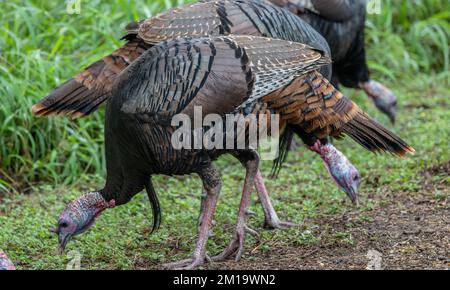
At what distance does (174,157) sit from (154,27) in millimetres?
983

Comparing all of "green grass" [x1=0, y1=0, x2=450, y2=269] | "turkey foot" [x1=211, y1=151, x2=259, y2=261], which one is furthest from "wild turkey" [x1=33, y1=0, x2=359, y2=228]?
"green grass" [x1=0, y1=0, x2=450, y2=269]

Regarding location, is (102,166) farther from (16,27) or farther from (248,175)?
(248,175)

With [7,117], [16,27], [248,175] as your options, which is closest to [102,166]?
[7,117]

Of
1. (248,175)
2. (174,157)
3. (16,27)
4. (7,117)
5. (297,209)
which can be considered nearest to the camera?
(174,157)

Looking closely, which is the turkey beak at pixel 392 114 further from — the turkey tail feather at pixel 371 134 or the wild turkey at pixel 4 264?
the wild turkey at pixel 4 264

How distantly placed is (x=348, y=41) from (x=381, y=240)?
8.01 ft

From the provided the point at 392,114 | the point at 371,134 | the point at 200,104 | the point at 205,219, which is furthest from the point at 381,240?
the point at 392,114

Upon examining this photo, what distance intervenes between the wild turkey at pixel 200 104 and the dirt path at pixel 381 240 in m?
0.32

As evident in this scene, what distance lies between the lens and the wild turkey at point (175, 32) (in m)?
5.12

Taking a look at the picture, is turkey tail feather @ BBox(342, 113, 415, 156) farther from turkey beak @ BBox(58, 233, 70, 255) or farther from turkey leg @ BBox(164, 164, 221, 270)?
turkey beak @ BBox(58, 233, 70, 255)

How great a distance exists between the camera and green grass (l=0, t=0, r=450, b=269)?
204 inches

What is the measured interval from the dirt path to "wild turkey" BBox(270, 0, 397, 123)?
1.53 metres
